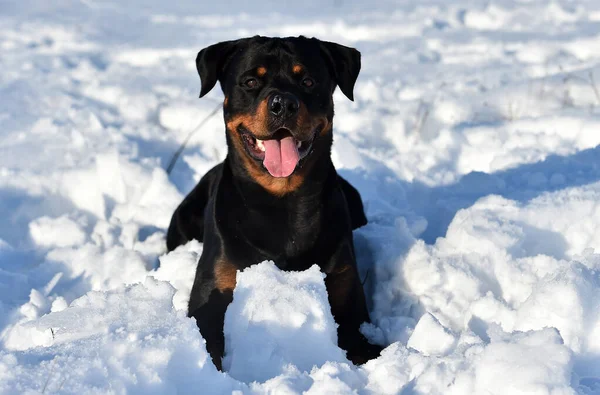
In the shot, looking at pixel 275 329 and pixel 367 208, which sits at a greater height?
pixel 275 329

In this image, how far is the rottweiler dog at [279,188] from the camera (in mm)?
3021

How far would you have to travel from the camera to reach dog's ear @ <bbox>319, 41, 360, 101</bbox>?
3.33m

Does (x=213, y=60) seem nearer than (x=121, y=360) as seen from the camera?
No

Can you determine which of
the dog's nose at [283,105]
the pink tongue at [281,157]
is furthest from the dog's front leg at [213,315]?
the dog's nose at [283,105]

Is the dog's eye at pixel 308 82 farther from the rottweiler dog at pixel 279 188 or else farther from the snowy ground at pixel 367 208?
the snowy ground at pixel 367 208

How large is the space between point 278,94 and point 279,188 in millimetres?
383

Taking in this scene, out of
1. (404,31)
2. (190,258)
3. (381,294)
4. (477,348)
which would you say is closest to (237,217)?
(190,258)

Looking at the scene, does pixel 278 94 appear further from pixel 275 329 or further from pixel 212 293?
pixel 275 329

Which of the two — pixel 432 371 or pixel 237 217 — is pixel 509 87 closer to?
pixel 237 217

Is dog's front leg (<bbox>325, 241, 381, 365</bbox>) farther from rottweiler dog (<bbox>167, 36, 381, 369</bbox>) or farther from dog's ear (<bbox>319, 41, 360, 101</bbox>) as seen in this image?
dog's ear (<bbox>319, 41, 360, 101</bbox>)

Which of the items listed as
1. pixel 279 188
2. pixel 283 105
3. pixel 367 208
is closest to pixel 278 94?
pixel 283 105

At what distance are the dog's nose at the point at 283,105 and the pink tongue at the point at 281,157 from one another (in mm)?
143

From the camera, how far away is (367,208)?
4418 mm

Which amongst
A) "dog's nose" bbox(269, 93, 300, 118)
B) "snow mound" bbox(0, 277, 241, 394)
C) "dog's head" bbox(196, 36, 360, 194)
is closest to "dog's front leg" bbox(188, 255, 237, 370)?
"dog's head" bbox(196, 36, 360, 194)
